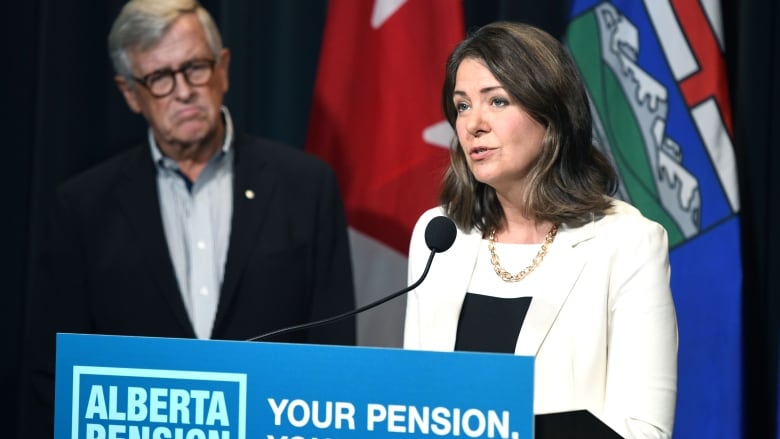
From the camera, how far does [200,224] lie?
2.96m

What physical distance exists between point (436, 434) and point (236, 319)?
151 cm

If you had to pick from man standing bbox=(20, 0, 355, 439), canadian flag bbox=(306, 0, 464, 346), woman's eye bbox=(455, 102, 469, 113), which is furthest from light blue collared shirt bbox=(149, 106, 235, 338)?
woman's eye bbox=(455, 102, 469, 113)

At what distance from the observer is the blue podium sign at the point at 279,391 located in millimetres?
1428

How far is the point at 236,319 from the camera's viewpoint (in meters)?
2.86

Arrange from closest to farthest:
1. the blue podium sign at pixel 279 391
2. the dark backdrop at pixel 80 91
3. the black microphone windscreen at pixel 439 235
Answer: the blue podium sign at pixel 279 391
the black microphone windscreen at pixel 439 235
the dark backdrop at pixel 80 91

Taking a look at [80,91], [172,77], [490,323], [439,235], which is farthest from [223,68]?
[439,235]

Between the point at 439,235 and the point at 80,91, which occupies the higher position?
the point at 80,91

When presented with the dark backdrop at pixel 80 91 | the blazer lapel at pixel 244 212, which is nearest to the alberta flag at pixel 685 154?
the dark backdrop at pixel 80 91

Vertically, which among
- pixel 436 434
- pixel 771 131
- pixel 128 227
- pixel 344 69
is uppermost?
pixel 344 69

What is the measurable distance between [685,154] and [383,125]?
96 centimetres

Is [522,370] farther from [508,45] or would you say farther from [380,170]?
[380,170]

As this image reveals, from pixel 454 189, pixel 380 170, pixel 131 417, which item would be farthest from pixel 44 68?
pixel 131 417

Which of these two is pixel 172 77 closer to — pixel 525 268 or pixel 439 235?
pixel 525 268

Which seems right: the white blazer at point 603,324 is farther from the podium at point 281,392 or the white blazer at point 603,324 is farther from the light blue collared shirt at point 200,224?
the light blue collared shirt at point 200,224
